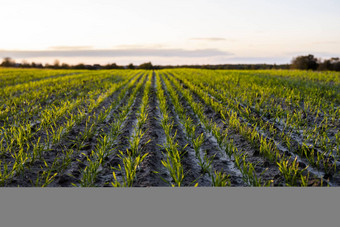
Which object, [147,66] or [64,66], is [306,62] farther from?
[64,66]

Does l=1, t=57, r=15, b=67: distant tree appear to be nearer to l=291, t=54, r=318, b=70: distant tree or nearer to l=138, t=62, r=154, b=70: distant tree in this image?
l=138, t=62, r=154, b=70: distant tree

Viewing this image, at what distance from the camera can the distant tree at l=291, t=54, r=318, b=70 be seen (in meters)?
40.8

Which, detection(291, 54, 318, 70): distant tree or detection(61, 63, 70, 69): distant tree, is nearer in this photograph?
detection(291, 54, 318, 70): distant tree

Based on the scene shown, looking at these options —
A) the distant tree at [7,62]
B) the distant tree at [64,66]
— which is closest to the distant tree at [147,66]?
the distant tree at [64,66]

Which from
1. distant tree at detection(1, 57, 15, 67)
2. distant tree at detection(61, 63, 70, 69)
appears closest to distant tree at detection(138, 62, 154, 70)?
distant tree at detection(61, 63, 70, 69)

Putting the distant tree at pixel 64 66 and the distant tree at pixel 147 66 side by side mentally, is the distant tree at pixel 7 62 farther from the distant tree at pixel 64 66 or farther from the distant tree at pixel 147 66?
the distant tree at pixel 147 66

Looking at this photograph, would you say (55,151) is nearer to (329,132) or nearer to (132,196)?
(132,196)

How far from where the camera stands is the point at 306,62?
40.8m

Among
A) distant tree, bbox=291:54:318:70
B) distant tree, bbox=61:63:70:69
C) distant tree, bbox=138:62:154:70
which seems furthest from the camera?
distant tree, bbox=138:62:154:70

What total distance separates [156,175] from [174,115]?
336cm

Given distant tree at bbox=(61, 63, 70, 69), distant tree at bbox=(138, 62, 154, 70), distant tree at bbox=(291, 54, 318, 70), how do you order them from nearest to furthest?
1. distant tree at bbox=(291, 54, 318, 70)
2. distant tree at bbox=(61, 63, 70, 69)
3. distant tree at bbox=(138, 62, 154, 70)

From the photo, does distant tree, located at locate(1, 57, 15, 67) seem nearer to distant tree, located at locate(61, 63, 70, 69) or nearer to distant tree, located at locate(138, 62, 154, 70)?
distant tree, located at locate(61, 63, 70, 69)

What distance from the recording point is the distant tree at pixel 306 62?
40.8m

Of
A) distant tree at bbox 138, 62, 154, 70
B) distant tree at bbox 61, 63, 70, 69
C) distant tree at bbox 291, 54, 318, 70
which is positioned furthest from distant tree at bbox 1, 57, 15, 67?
distant tree at bbox 291, 54, 318, 70
